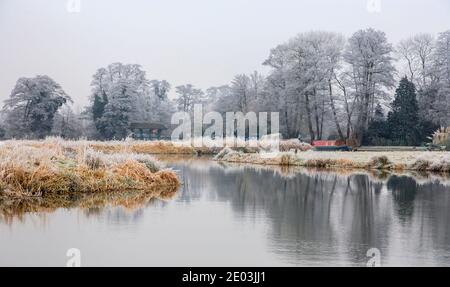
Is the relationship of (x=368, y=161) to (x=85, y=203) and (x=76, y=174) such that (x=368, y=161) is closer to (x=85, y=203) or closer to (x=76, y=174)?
(x=76, y=174)

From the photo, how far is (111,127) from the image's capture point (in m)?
34.4

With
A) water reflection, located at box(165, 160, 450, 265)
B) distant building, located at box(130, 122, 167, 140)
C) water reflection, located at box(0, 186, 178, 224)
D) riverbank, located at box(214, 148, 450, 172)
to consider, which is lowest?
water reflection, located at box(165, 160, 450, 265)

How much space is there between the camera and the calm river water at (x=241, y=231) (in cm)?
467

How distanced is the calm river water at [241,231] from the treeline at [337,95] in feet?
65.2

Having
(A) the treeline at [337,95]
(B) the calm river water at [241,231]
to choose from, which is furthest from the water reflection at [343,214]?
(A) the treeline at [337,95]

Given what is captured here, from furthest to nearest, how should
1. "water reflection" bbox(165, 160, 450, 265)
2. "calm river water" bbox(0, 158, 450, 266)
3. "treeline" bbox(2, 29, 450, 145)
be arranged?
"treeline" bbox(2, 29, 450, 145)
"water reflection" bbox(165, 160, 450, 265)
"calm river water" bbox(0, 158, 450, 266)

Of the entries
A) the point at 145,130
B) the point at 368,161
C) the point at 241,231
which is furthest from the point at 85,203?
the point at 145,130

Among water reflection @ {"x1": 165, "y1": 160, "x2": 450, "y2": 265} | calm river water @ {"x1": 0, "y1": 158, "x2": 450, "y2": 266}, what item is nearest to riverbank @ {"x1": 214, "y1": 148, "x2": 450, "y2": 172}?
water reflection @ {"x1": 165, "y1": 160, "x2": 450, "y2": 265}

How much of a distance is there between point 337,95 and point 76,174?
22860 millimetres

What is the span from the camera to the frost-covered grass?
27.7 ft

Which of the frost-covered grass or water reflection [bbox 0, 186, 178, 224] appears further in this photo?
the frost-covered grass

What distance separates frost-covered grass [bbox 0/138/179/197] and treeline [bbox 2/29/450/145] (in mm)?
17493

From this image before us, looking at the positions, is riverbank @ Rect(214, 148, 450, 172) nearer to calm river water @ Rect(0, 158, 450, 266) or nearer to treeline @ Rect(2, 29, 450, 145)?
calm river water @ Rect(0, 158, 450, 266)
